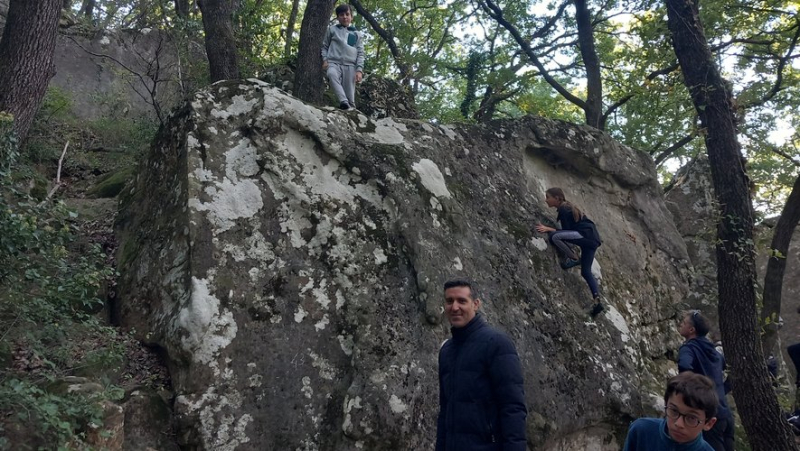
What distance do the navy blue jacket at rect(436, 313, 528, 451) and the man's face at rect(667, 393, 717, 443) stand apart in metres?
0.83

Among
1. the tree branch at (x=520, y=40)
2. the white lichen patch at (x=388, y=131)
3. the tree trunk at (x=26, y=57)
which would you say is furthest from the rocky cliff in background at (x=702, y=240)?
the tree trunk at (x=26, y=57)

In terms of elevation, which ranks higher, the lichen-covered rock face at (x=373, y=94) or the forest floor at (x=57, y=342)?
the lichen-covered rock face at (x=373, y=94)

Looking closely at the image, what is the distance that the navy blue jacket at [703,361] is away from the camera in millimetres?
4961

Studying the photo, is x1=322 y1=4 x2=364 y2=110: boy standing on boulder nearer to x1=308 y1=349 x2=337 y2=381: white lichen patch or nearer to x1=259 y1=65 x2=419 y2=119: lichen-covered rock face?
x1=259 y1=65 x2=419 y2=119: lichen-covered rock face

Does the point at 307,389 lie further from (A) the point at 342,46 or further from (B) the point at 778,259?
(B) the point at 778,259

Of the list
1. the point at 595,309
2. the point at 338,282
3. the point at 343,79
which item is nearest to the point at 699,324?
the point at 595,309

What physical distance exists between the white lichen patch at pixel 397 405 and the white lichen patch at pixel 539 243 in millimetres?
2988

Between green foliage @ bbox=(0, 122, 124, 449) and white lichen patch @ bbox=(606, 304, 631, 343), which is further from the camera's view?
white lichen patch @ bbox=(606, 304, 631, 343)

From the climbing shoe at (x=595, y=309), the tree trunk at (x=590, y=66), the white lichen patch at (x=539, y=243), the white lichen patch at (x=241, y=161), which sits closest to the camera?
the white lichen patch at (x=241, y=161)

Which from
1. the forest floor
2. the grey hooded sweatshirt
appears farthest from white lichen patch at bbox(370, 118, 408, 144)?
the forest floor

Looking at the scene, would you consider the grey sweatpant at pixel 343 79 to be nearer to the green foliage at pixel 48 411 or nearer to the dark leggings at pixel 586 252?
the dark leggings at pixel 586 252

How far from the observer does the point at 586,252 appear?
279 inches

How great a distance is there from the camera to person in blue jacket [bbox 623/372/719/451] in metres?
2.63

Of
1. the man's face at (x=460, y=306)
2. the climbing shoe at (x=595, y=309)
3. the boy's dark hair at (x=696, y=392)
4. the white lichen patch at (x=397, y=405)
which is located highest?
the climbing shoe at (x=595, y=309)
